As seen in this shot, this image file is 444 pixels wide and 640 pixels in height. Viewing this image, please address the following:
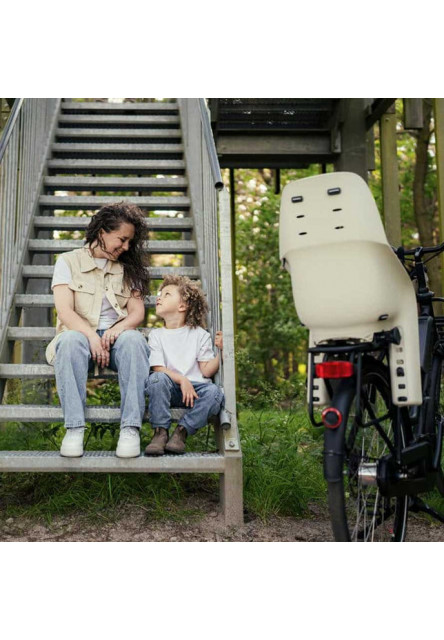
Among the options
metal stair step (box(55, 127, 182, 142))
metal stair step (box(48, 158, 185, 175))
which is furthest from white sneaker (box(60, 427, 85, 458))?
metal stair step (box(55, 127, 182, 142))

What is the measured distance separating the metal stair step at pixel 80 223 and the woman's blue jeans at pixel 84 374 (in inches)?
59.8

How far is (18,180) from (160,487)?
223cm

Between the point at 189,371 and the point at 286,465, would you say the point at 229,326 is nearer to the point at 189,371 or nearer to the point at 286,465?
the point at 189,371

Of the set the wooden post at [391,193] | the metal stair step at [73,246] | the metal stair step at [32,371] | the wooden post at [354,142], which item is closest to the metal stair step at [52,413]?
the metal stair step at [32,371]

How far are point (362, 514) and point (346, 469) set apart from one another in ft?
0.67

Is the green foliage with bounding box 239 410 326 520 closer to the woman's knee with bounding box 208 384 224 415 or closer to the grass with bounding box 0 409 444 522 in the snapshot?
the grass with bounding box 0 409 444 522

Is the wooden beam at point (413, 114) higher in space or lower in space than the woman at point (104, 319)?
higher

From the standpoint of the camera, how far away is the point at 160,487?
3168 millimetres

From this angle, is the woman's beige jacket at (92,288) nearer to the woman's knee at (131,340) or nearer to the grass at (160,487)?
the woman's knee at (131,340)

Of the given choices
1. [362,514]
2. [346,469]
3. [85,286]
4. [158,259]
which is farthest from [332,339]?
[158,259]

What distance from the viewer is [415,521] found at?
2.98m

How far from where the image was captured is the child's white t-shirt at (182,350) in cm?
307

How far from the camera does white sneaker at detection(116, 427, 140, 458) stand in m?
2.79

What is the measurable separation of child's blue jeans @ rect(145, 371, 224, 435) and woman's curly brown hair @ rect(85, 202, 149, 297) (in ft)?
1.94
